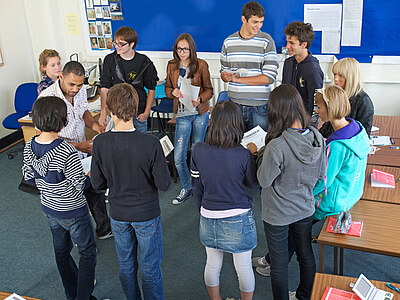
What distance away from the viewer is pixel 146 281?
8.21 feet

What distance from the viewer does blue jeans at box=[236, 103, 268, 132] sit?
3.66 meters

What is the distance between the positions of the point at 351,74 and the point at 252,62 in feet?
2.84

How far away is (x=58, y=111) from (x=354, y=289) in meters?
1.77

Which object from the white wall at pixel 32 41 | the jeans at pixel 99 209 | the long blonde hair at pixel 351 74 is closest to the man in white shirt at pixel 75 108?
the jeans at pixel 99 209

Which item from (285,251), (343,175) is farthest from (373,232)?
(285,251)

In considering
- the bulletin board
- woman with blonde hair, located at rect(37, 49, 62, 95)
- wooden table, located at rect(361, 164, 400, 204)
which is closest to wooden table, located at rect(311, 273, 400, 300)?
wooden table, located at rect(361, 164, 400, 204)

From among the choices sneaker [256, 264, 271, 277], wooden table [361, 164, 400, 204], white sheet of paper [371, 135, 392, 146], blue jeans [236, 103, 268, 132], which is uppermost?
blue jeans [236, 103, 268, 132]

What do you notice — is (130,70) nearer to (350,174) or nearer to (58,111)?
(58,111)

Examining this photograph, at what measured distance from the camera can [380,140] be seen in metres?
3.60

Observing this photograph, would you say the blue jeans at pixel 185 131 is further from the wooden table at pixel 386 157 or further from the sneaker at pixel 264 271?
the wooden table at pixel 386 157

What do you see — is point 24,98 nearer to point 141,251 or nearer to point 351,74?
point 141,251

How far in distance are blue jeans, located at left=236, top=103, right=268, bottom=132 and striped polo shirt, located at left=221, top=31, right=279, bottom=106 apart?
0.12ft

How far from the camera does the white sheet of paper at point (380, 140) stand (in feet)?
11.6

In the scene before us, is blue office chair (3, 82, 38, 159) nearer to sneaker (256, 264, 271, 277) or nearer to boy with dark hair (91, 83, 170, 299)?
boy with dark hair (91, 83, 170, 299)
